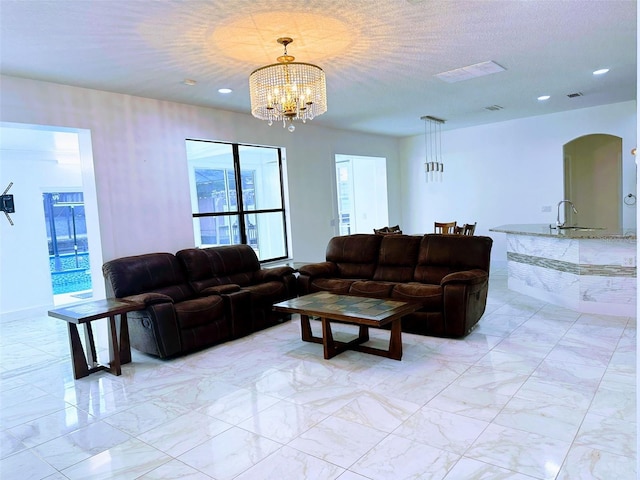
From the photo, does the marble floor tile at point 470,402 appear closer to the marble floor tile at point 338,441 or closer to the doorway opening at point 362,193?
the marble floor tile at point 338,441

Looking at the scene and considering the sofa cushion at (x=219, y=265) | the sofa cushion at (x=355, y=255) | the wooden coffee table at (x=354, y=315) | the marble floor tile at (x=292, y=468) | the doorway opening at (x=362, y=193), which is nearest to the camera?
the marble floor tile at (x=292, y=468)

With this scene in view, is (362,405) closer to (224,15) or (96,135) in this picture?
(224,15)

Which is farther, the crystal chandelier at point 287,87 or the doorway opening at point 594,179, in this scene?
the doorway opening at point 594,179

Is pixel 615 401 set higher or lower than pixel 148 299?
lower

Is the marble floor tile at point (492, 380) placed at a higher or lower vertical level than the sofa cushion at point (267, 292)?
lower

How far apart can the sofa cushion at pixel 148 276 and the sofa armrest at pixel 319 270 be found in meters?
1.36

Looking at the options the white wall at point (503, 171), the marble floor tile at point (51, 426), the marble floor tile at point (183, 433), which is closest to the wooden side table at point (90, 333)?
the marble floor tile at point (51, 426)

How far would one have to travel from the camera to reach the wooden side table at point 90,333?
11.1 ft

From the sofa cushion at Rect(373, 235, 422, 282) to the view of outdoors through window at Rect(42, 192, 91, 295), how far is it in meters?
5.38

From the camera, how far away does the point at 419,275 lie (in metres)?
4.76

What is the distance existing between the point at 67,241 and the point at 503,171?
849cm

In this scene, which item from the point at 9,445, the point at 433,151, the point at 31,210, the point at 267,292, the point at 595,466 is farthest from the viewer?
the point at 433,151

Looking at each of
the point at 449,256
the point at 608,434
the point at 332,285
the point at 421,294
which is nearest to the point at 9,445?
the point at 332,285

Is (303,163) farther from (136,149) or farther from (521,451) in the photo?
(521,451)
